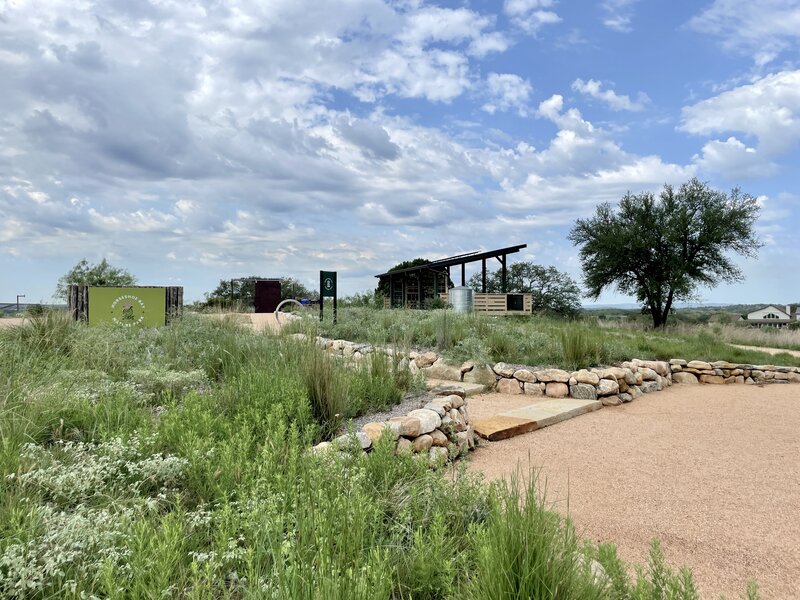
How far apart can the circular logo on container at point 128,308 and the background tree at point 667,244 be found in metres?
18.0

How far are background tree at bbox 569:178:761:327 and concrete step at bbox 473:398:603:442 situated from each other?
54.8ft

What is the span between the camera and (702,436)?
4703mm

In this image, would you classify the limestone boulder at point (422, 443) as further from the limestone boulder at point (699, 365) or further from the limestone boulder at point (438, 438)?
the limestone boulder at point (699, 365)

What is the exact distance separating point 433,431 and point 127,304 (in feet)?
29.5

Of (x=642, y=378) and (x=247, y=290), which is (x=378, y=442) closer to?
(x=642, y=378)

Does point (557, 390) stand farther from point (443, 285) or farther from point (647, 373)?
point (443, 285)

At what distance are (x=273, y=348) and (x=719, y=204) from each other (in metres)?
21.6

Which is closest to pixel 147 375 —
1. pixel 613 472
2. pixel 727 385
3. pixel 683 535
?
pixel 613 472

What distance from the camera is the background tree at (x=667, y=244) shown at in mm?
19734

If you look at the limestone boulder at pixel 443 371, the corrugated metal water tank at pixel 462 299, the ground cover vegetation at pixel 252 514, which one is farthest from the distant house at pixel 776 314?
the ground cover vegetation at pixel 252 514

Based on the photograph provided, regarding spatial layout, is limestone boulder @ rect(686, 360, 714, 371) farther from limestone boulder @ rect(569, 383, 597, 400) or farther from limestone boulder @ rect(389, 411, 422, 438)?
limestone boulder @ rect(389, 411, 422, 438)

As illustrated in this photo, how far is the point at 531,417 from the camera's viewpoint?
4918 mm

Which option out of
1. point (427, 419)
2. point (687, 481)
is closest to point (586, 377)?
point (687, 481)

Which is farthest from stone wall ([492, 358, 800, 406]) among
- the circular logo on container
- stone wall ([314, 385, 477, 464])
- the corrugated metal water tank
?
the circular logo on container
